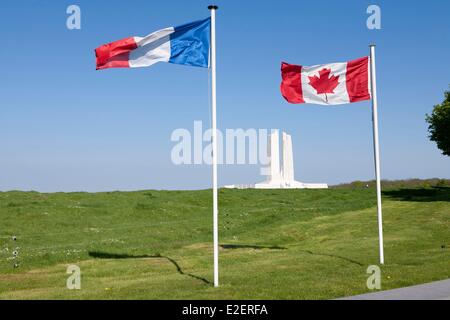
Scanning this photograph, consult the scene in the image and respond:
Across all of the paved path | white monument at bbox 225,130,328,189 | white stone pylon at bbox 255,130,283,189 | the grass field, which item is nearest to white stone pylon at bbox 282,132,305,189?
white monument at bbox 225,130,328,189

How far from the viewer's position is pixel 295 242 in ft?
101

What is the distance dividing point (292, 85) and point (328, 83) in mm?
1334

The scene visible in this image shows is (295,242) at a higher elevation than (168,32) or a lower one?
lower

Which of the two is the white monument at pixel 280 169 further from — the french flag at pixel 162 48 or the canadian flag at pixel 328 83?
the french flag at pixel 162 48

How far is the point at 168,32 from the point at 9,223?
27087mm

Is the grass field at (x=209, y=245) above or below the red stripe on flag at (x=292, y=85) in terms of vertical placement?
below

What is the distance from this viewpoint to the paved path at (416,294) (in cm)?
1253

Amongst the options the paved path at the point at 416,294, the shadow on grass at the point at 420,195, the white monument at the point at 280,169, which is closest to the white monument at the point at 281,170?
the white monument at the point at 280,169

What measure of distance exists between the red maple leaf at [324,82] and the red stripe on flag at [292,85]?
0.49 metres

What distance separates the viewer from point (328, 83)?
2005 centimetres

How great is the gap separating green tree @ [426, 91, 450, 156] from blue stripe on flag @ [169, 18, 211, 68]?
42.1m

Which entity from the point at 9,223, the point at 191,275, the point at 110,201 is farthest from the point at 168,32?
the point at 110,201
